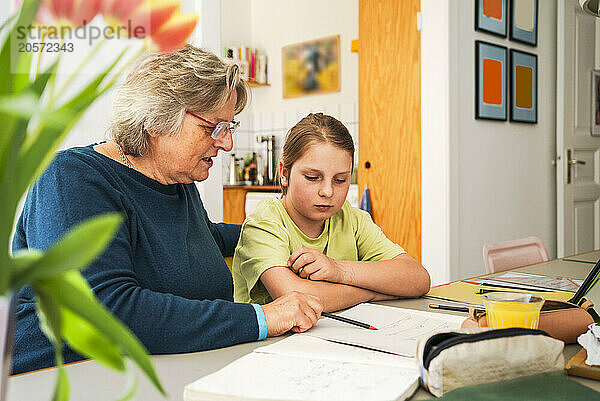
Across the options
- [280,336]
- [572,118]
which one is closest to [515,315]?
[280,336]

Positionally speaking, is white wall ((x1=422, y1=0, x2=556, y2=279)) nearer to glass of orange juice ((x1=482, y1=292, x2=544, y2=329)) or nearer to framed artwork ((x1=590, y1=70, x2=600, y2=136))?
framed artwork ((x1=590, y1=70, x2=600, y2=136))

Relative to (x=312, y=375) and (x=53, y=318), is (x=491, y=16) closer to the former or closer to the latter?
(x=312, y=375)

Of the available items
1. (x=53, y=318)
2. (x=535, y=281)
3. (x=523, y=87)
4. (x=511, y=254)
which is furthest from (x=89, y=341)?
(x=523, y=87)

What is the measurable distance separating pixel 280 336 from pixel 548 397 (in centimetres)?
53

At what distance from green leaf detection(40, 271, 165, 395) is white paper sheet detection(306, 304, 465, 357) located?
0.68 metres

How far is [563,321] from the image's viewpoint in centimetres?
101

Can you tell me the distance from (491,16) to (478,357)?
3.19m

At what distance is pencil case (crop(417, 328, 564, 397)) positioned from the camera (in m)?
0.73

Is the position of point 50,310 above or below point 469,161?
below

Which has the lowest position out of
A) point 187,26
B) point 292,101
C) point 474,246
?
point 474,246

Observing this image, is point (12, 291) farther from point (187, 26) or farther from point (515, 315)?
point (515, 315)

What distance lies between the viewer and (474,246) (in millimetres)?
3438

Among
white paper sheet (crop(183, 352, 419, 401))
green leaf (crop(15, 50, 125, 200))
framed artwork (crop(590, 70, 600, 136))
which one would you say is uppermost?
framed artwork (crop(590, 70, 600, 136))

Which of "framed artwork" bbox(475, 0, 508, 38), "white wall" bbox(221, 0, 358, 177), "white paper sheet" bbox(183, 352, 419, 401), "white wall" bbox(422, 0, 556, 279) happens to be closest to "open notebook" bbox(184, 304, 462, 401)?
"white paper sheet" bbox(183, 352, 419, 401)
